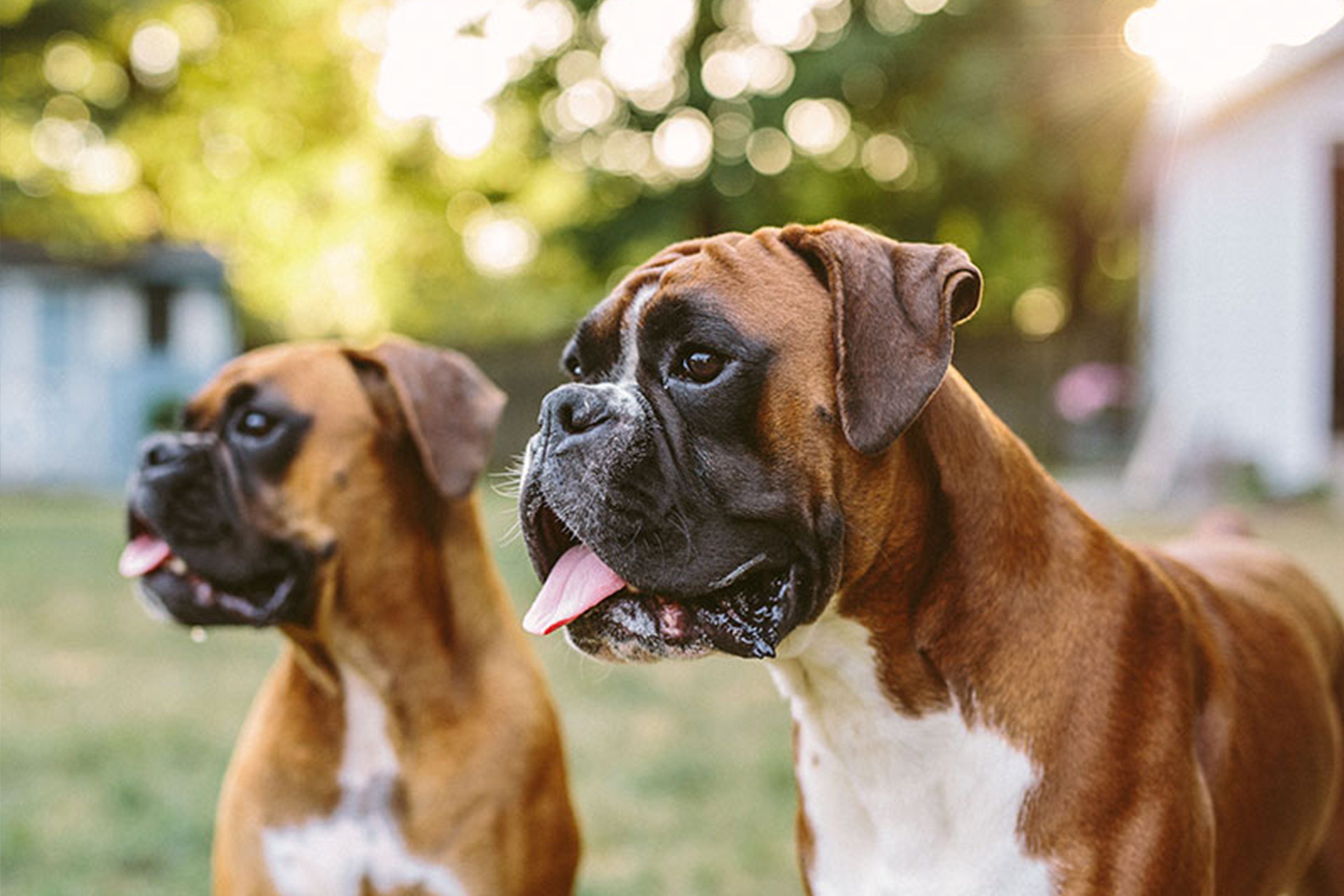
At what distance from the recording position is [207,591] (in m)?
3.75

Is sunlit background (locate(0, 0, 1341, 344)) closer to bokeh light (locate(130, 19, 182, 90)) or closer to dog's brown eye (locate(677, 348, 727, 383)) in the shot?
bokeh light (locate(130, 19, 182, 90))

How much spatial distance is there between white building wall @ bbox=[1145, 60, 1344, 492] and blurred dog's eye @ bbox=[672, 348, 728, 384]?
12.4 metres

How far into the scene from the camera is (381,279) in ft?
123

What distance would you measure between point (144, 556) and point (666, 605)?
1.88m

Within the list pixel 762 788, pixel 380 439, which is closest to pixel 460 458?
pixel 380 439

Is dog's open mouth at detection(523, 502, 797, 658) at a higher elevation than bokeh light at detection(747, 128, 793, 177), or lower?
higher

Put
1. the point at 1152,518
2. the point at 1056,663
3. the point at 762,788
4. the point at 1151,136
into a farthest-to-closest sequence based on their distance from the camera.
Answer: the point at 1151,136
the point at 1152,518
the point at 762,788
the point at 1056,663

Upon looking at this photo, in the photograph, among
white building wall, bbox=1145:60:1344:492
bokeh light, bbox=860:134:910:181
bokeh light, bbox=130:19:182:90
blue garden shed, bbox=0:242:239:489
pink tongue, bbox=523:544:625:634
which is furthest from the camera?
bokeh light, bbox=130:19:182:90

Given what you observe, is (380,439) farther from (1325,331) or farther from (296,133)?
(296,133)

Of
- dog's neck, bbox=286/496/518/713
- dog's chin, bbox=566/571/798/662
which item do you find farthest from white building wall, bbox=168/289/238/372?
dog's chin, bbox=566/571/798/662

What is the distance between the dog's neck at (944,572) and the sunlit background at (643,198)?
4.32 m

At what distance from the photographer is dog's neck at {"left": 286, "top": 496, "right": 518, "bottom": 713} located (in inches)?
141

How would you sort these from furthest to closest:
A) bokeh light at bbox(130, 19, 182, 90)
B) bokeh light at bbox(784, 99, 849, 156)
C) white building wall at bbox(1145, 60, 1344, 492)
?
1. bokeh light at bbox(130, 19, 182, 90)
2. bokeh light at bbox(784, 99, 849, 156)
3. white building wall at bbox(1145, 60, 1344, 492)

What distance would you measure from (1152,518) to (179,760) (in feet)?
31.0
